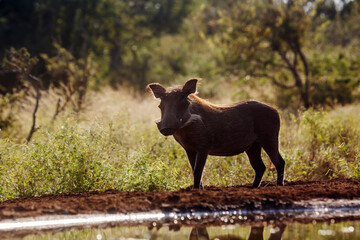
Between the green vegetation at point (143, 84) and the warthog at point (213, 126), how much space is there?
919mm

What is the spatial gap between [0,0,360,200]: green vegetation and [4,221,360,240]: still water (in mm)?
2129

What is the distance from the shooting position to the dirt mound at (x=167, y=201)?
615 centimetres

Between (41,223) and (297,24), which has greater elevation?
(297,24)

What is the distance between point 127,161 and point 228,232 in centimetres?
365

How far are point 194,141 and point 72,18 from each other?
72.9 feet

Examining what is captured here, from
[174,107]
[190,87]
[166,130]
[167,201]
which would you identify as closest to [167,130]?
[166,130]

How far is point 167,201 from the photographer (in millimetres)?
6375

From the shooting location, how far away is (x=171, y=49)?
34.0m

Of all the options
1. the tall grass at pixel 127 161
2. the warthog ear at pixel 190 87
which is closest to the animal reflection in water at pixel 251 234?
the warthog ear at pixel 190 87

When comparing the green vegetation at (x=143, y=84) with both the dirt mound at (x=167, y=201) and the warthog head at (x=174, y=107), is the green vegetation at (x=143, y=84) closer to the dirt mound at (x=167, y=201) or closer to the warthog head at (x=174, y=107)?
the dirt mound at (x=167, y=201)

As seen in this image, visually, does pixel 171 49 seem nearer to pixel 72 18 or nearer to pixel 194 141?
pixel 72 18

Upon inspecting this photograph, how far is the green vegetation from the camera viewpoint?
8.23 metres

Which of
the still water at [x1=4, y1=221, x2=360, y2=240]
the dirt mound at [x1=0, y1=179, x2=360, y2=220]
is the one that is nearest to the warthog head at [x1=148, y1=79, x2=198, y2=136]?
the dirt mound at [x1=0, y1=179, x2=360, y2=220]

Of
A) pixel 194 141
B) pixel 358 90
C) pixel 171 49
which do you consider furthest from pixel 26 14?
pixel 194 141
